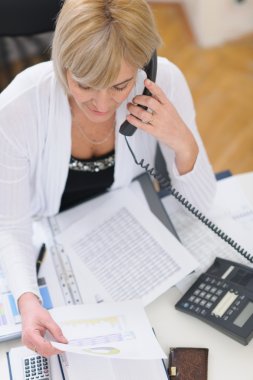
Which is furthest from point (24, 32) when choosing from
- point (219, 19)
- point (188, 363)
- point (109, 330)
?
point (219, 19)

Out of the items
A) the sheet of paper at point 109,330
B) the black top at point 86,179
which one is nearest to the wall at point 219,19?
the black top at point 86,179

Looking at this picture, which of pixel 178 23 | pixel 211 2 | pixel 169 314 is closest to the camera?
pixel 169 314

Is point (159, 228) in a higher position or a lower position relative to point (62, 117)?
lower

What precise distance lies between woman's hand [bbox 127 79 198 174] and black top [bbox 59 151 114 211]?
220mm

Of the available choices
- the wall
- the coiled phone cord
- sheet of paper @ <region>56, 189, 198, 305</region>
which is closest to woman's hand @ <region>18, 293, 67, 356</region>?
sheet of paper @ <region>56, 189, 198, 305</region>

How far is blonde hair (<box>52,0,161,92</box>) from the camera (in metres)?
1.12

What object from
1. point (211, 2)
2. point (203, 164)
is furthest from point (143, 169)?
point (211, 2)

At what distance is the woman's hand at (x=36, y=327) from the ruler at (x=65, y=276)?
0.29 ft

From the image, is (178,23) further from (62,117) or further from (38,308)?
(38,308)

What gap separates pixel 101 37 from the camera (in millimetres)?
1119

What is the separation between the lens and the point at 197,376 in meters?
1.17

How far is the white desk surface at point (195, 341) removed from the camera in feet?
3.95

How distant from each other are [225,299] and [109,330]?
28cm

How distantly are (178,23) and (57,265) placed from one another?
98.0 inches
